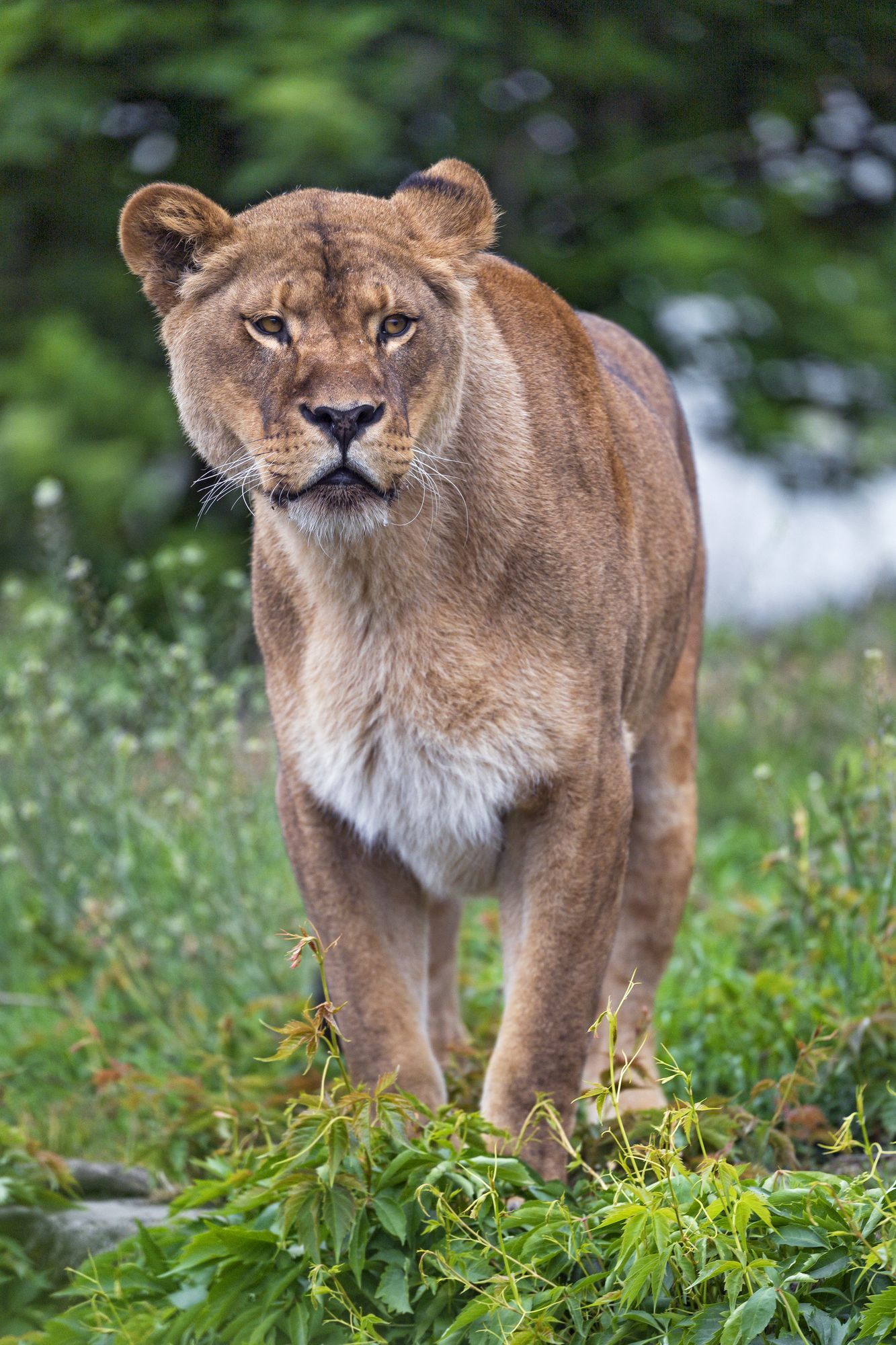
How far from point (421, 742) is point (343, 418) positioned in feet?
2.36

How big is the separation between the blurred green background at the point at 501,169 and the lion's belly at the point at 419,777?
4.39m

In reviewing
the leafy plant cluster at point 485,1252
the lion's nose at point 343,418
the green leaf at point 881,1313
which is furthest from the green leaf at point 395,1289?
the lion's nose at point 343,418

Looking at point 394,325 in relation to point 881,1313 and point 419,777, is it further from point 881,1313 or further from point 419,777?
point 881,1313

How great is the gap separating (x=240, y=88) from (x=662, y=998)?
4654 mm

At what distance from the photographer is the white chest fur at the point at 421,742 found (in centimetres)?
316

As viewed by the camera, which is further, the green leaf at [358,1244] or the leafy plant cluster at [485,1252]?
the green leaf at [358,1244]

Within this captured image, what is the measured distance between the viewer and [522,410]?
3.32 meters

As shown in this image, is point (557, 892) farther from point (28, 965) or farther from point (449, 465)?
point (28, 965)

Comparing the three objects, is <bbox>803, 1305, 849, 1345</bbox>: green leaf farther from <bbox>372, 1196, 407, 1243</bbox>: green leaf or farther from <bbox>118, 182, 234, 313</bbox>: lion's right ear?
<bbox>118, 182, 234, 313</bbox>: lion's right ear

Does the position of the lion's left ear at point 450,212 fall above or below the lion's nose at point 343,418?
above

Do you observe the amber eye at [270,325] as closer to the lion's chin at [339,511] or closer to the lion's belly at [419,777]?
the lion's chin at [339,511]

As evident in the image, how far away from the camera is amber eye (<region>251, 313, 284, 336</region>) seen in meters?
2.94

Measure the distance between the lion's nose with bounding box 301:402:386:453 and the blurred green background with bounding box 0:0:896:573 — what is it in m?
4.54

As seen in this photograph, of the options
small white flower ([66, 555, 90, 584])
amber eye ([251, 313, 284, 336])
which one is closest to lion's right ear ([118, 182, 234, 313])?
amber eye ([251, 313, 284, 336])
